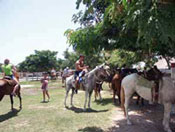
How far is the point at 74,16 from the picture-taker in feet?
18.8

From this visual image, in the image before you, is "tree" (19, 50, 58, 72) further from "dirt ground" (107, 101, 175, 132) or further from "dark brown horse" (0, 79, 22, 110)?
"dirt ground" (107, 101, 175, 132)

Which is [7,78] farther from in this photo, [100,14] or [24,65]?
[24,65]

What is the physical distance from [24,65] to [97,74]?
33340mm

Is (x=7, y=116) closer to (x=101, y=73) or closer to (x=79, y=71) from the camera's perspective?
(x=79, y=71)

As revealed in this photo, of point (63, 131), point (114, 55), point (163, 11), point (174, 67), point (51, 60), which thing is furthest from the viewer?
point (51, 60)

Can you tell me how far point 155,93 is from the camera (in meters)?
4.62

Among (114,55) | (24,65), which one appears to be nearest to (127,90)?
(114,55)

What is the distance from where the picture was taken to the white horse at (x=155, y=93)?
14.6ft

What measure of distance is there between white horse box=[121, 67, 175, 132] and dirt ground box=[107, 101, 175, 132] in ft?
0.95

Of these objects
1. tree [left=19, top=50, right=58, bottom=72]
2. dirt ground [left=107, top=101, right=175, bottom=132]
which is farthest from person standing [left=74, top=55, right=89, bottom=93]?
tree [left=19, top=50, right=58, bottom=72]

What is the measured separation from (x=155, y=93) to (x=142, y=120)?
1356 millimetres

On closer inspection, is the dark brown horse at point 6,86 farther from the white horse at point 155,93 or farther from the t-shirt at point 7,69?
the white horse at point 155,93

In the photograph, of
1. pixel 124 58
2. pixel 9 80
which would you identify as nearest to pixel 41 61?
pixel 124 58

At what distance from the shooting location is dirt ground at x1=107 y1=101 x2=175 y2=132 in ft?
15.6
